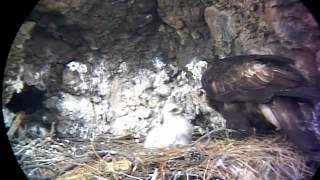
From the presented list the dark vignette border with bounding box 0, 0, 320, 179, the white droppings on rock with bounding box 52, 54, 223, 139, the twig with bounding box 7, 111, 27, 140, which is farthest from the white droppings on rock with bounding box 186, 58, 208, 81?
the twig with bounding box 7, 111, 27, 140

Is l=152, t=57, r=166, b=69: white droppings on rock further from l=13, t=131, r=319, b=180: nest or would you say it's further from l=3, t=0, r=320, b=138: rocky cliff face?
l=13, t=131, r=319, b=180: nest

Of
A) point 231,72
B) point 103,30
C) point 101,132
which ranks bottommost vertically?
point 101,132

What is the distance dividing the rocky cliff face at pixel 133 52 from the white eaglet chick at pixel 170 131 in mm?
18

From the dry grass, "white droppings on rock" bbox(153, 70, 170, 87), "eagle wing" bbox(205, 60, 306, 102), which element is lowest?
the dry grass

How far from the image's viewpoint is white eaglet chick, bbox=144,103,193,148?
1.39 m

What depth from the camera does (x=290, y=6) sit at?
4.52 ft

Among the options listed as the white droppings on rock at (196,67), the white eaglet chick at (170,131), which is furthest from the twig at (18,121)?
the white droppings on rock at (196,67)

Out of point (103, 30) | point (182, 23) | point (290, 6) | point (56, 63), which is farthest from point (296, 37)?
point (56, 63)

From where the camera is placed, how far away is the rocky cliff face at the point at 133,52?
1.39 m

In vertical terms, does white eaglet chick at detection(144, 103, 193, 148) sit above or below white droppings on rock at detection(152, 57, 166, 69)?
below

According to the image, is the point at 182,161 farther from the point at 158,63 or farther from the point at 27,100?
the point at 27,100

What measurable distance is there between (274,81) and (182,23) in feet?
0.85

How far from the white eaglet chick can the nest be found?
0.05 feet

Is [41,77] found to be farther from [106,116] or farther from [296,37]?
[296,37]
